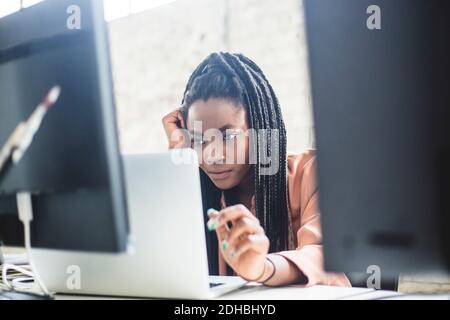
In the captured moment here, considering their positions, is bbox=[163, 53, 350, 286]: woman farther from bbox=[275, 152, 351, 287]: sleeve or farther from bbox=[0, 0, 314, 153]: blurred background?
bbox=[0, 0, 314, 153]: blurred background

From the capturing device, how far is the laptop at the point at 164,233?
67 cm

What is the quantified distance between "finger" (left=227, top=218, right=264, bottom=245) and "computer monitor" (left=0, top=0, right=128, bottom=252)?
221mm

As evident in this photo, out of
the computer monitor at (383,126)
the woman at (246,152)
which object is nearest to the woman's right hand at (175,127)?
the woman at (246,152)

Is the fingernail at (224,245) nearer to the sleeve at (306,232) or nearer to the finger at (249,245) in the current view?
the finger at (249,245)

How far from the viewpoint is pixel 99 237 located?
555mm

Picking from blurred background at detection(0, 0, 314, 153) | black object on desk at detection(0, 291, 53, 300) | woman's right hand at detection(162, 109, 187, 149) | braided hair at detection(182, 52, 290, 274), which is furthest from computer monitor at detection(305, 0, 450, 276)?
blurred background at detection(0, 0, 314, 153)

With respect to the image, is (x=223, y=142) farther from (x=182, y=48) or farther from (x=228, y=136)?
(x=182, y=48)

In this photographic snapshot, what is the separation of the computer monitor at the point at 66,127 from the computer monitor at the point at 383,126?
0.22m

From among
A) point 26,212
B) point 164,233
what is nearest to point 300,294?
point 164,233

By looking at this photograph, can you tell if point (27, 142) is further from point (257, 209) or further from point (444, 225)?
point (257, 209)

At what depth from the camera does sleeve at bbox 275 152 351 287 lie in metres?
0.80

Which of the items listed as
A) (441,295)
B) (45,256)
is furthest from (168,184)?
(441,295)

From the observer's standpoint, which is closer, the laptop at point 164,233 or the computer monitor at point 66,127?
the computer monitor at point 66,127

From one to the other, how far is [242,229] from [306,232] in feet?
1.06
